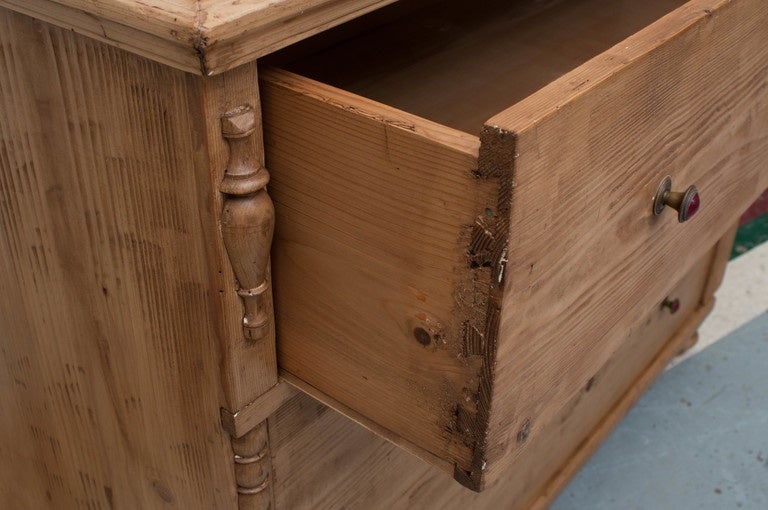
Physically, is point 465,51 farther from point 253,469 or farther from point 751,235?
point 751,235

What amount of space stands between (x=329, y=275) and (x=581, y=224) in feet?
0.52

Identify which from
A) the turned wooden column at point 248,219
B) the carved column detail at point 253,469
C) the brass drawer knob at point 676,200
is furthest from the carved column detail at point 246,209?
the brass drawer knob at point 676,200

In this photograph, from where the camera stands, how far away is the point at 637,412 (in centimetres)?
139

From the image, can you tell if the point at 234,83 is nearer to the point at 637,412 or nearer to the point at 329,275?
the point at 329,275

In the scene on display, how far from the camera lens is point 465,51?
0.73 m

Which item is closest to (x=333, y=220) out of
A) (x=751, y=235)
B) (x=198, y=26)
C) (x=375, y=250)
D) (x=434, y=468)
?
(x=375, y=250)

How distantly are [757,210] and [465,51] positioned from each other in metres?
1.30

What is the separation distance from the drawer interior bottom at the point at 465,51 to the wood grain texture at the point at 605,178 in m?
0.11

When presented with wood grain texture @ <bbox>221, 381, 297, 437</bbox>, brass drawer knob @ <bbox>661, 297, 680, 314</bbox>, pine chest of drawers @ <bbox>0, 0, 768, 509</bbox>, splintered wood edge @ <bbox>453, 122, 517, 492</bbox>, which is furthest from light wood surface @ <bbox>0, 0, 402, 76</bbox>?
brass drawer knob @ <bbox>661, 297, 680, 314</bbox>

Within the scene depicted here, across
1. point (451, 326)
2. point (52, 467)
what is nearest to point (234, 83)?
point (451, 326)

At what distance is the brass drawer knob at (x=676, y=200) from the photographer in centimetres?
63

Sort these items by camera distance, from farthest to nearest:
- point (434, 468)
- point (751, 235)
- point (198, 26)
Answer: point (751, 235), point (434, 468), point (198, 26)

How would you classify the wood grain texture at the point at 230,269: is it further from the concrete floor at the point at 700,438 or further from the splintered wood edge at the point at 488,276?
the concrete floor at the point at 700,438

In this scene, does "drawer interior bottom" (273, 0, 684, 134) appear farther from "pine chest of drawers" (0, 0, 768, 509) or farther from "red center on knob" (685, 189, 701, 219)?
"red center on knob" (685, 189, 701, 219)
